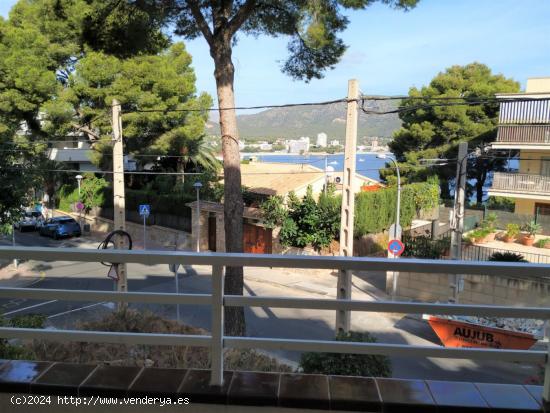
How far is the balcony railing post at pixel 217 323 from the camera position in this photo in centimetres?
247

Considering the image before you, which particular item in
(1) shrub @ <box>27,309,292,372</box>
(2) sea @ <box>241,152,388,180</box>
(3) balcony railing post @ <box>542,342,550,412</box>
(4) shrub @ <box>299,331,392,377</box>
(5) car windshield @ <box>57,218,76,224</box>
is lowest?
(5) car windshield @ <box>57,218,76,224</box>

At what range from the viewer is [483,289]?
16.1m

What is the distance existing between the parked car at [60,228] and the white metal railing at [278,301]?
30773 millimetres

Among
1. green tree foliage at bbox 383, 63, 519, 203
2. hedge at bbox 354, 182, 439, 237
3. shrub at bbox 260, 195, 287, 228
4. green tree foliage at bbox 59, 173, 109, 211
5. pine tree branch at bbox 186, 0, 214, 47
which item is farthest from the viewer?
green tree foliage at bbox 59, 173, 109, 211

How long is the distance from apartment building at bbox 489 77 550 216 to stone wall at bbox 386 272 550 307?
32.7ft

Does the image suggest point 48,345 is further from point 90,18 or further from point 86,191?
point 86,191

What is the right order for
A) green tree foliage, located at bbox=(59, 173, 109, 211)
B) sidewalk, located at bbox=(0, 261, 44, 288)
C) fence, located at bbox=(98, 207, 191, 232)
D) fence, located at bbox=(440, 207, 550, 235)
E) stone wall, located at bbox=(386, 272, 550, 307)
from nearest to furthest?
stone wall, located at bbox=(386, 272, 550, 307) < sidewalk, located at bbox=(0, 261, 44, 288) < fence, located at bbox=(440, 207, 550, 235) < fence, located at bbox=(98, 207, 191, 232) < green tree foliage, located at bbox=(59, 173, 109, 211)

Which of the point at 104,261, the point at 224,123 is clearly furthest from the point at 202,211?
the point at 104,261

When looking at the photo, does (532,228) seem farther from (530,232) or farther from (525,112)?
(525,112)

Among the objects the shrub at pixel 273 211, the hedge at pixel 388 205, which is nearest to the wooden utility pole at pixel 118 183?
the shrub at pixel 273 211

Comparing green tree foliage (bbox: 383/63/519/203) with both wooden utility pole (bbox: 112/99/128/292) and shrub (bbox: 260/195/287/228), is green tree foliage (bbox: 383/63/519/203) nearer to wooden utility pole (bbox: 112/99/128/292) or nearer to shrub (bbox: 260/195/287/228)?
shrub (bbox: 260/195/287/228)

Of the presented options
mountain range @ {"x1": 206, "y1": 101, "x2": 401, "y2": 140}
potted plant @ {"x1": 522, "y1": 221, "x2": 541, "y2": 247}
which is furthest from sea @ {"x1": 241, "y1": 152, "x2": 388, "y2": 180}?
mountain range @ {"x1": 206, "y1": 101, "x2": 401, "y2": 140}

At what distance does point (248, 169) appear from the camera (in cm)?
3591

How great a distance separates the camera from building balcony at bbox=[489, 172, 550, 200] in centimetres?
2422
